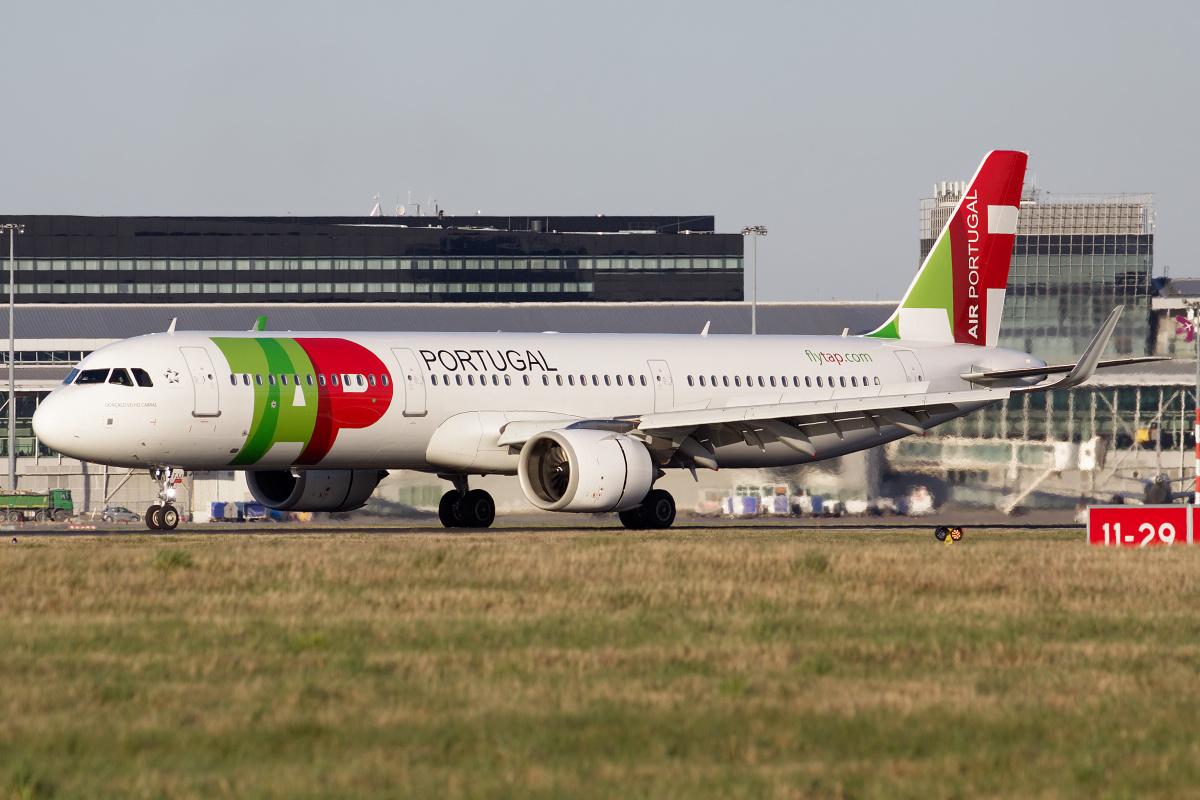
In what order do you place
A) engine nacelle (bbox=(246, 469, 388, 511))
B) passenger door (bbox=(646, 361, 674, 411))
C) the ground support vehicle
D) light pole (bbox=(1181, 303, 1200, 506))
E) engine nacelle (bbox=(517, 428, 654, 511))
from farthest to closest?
1. the ground support vehicle
2. light pole (bbox=(1181, 303, 1200, 506))
3. passenger door (bbox=(646, 361, 674, 411))
4. engine nacelle (bbox=(246, 469, 388, 511))
5. engine nacelle (bbox=(517, 428, 654, 511))

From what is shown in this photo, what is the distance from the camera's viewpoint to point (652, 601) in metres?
17.1

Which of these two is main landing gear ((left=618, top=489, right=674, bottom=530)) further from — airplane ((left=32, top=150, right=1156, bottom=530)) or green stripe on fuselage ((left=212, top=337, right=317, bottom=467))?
green stripe on fuselage ((left=212, top=337, right=317, bottom=467))

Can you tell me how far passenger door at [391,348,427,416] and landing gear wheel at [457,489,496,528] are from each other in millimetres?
4534

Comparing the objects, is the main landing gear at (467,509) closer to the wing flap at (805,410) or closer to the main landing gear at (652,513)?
the main landing gear at (652,513)

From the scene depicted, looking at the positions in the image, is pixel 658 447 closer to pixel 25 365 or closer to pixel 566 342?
pixel 566 342

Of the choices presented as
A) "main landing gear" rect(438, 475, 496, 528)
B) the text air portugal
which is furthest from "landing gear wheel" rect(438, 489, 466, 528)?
the text air portugal

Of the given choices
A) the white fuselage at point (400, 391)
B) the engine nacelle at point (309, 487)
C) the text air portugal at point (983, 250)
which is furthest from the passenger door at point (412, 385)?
the text air portugal at point (983, 250)

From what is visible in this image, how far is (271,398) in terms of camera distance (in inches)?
1256

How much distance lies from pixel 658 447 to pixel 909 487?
1581 cm

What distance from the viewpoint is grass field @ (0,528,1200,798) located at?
877 cm

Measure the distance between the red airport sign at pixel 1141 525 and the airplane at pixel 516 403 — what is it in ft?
24.1

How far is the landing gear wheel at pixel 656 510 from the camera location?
3569 centimetres

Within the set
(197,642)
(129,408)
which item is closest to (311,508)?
(129,408)

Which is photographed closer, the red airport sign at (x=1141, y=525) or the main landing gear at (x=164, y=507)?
the red airport sign at (x=1141, y=525)
